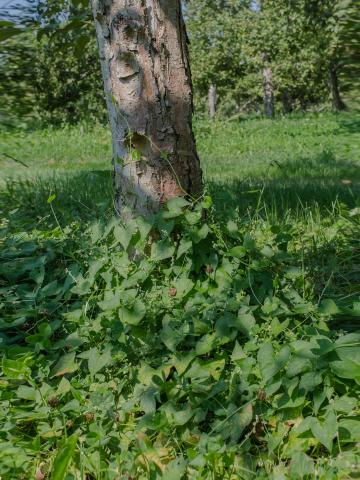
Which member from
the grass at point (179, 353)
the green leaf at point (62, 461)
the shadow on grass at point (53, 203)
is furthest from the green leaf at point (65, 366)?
the shadow on grass at point (53, 203)

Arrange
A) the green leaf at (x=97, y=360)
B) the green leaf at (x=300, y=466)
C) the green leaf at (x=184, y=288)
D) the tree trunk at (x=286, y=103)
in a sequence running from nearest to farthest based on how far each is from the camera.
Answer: the green leaf at (x=300, y=466), the green leaf at (x=97, y=360), the green leaf at (x=184, y=288), the tree trunk at (x=286, y=103)

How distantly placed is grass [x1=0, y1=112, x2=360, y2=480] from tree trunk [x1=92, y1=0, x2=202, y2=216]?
0.21 meters

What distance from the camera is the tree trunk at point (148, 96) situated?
103 inches

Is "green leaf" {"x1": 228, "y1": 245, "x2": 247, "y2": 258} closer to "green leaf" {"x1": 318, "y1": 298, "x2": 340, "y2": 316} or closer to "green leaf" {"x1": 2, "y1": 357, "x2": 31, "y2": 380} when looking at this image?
"green leaf" {"x1": 318, "y1": 298, "x2": 340, "y2": 316}

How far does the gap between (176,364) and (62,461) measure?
1.80ft

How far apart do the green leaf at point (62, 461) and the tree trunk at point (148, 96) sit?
1.24m

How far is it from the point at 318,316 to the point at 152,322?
0.67 meters

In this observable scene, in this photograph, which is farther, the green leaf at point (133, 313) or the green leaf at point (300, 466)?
the green leaf at point (133, 313)

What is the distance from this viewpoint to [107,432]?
1980 millimetres

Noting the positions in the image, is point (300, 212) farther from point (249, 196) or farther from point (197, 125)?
point (197, 125)

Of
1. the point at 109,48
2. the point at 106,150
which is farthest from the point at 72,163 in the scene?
the point at 109,48

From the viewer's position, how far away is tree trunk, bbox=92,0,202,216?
8.58 ft

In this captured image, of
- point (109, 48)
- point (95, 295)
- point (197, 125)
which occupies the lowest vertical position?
point (197, 125)

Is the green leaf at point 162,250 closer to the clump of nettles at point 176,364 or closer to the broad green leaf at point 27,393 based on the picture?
the clump of nettles at point 176,364
